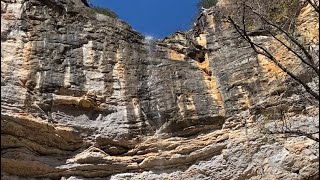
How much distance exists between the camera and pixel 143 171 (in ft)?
31.9

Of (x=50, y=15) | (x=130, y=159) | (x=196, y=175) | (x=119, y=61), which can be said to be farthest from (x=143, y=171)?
(x=50, y=15)

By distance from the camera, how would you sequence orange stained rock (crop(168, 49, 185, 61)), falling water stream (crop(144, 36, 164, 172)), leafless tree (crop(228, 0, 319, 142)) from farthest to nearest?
orange stained rock (crop(168, 49, 185, 61)) → falling water stream (crop(144, 36, 164, 172)) → leafless tree (crop(228, 0, 319, 142))

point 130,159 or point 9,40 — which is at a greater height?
point 9,40

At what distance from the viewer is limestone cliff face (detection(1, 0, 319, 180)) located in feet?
30.1

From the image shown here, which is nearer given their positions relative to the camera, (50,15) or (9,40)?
(9,40)

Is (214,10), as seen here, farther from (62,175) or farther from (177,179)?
(62,175)

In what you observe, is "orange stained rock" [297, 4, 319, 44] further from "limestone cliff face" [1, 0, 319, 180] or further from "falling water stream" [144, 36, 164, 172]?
"falling water stream" [144, 36, 164, 172]

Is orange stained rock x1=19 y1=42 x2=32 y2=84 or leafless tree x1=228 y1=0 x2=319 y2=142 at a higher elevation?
orange stained rock x1=19 y1=42 x2=32 y2=84

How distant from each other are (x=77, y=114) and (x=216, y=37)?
365cm

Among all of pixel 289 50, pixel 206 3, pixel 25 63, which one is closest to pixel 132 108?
pixel 25 63

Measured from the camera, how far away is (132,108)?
9.91 m

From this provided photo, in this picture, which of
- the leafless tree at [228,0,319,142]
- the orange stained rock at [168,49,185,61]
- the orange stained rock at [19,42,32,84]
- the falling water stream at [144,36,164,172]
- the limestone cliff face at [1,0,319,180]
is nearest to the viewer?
the leafless tree at [228,0,319,142]

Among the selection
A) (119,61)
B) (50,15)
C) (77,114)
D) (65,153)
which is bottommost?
(65,153)

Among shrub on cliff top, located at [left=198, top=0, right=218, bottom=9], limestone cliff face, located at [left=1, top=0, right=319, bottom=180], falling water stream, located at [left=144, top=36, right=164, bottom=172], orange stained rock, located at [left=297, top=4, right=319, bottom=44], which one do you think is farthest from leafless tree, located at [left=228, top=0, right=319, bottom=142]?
shrub on cliff top, located at [left=198, top=0, right=218, bottom=9]
